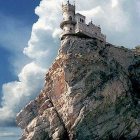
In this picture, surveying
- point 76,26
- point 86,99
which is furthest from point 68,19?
point 86,99

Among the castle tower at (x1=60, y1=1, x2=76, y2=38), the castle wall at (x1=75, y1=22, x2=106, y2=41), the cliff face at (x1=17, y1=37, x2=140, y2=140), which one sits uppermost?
the castle tower at (x1=60, y1=1, x2=76, y2=38)

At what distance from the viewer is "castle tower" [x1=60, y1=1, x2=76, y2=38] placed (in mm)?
90213

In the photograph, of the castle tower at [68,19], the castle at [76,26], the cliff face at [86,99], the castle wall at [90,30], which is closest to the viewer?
the cliff face at [86,99]

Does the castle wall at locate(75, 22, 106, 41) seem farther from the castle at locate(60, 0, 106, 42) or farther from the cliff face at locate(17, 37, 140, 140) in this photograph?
the cliff face at locate(17, 37, 140, 140)

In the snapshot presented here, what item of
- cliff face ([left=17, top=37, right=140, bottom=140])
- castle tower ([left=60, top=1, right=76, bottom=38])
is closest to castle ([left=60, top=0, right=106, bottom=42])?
castle tower ([left=60, top=1, right=76, bottom=38])

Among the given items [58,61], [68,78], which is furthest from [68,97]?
[58,61]

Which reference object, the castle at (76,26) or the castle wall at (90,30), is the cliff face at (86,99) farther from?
the castle wall at (90,30)

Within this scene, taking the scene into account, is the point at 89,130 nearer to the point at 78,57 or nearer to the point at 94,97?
the point at 94,97

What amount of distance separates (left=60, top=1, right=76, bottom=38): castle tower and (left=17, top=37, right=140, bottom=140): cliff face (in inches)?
135

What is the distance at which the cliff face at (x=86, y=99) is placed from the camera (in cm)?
7962

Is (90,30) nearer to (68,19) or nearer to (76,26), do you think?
(76,26)

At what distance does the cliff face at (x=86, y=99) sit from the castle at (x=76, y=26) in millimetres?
2737

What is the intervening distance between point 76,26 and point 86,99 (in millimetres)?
17175

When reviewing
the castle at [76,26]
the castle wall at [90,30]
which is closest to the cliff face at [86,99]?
the castle at [76,26]
